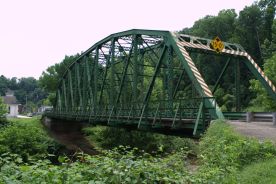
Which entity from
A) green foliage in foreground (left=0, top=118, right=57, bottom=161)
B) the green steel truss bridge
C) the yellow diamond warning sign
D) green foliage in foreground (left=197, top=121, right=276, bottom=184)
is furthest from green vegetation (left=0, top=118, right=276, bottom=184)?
green foliage in foreground (left=0, top=118, right=57, bottom=161)

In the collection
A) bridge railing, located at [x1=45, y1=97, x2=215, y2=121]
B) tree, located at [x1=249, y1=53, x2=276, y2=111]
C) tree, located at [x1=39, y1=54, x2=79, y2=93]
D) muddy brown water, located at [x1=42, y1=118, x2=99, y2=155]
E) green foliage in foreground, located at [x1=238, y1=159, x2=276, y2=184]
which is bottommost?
muddy brown water, located at [x1=42, y1=118, x2=99, y2=155]

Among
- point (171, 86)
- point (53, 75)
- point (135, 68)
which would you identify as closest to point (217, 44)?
point (171, 86)

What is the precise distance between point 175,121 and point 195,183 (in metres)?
11.6

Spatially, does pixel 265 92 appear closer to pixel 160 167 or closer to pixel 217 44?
pixel 217 44

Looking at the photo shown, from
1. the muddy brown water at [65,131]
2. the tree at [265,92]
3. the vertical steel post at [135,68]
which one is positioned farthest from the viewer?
the muddy brown water at [65,131]

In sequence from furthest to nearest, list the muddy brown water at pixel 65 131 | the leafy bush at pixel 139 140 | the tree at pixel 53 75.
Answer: the tree at pixel 53 75, the muddy brown water at pixel 65 131, the leafy bush at pixel 139 140

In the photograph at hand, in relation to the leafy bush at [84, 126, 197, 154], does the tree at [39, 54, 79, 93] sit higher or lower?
higher

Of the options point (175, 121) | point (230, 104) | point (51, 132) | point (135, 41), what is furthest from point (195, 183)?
point (51, 132)

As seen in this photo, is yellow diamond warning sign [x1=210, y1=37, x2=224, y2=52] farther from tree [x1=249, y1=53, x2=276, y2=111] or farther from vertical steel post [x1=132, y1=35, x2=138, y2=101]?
tree [x1=249, y1=53, x2=276, y2=111]

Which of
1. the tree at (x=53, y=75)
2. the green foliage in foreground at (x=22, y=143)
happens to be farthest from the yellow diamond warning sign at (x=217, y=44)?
the tree at (x=53, y=75)

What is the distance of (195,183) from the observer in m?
7.02

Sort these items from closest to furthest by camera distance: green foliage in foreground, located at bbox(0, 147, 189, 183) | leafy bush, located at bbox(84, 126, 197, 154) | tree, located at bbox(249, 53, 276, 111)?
green foliage in foreground, located at bbox(0, 147, 189, 183), tree, located at bbox(249, 53, 276, 111), leafy bush, located at bbox(84, 126, 197, 154)

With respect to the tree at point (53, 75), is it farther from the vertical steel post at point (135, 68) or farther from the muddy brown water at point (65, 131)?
the vertical steel post at point (135, 68)

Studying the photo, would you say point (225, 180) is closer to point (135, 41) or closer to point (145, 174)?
point (145, 174)
